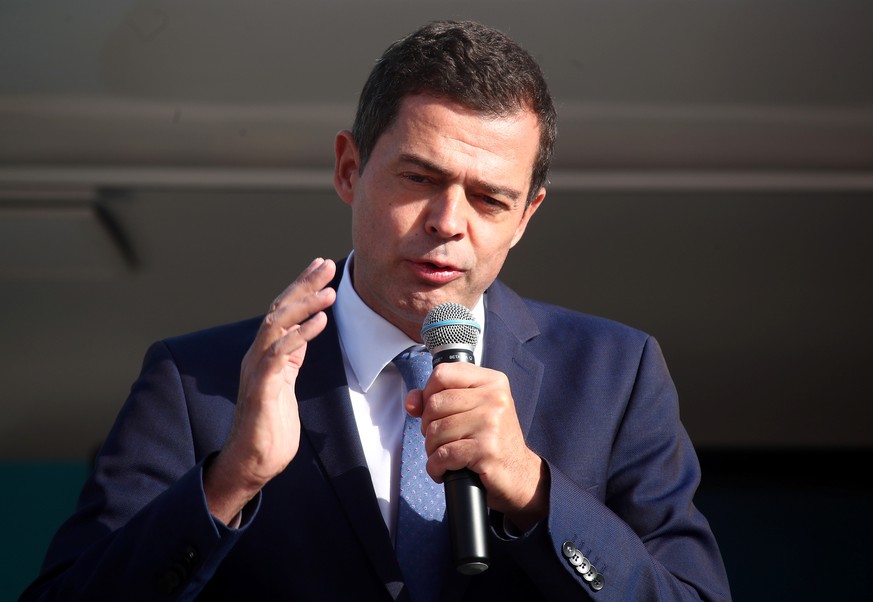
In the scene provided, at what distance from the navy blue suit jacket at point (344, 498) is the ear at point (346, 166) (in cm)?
24

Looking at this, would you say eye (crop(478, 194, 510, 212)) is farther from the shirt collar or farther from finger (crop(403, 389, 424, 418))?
finger (crop(403, 389, 424, 418))

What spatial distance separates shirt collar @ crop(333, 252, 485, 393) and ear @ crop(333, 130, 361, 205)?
0.17 meters

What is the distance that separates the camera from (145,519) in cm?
159

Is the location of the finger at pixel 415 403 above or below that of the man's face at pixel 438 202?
below

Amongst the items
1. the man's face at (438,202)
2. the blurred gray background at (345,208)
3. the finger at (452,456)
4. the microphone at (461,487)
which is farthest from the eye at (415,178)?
the blurred gray background at (345,208)

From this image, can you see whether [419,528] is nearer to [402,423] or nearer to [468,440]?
[402,423]

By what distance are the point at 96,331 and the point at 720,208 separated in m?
1.72

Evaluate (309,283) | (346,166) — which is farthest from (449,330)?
(346,166)

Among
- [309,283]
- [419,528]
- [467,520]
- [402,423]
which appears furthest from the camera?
[402,423]

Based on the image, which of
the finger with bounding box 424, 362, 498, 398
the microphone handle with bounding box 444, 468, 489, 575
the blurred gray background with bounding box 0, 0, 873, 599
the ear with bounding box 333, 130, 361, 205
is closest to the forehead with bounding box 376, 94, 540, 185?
the ear with bounding box 333, 130, 361, 205

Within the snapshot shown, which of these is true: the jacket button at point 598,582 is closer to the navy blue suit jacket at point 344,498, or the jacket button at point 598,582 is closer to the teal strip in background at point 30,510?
the navy blue suit jacket at point 344,498

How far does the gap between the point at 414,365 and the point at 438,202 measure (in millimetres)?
279

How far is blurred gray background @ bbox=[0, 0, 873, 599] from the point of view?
2.70 m

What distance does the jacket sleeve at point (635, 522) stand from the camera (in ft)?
5.24
